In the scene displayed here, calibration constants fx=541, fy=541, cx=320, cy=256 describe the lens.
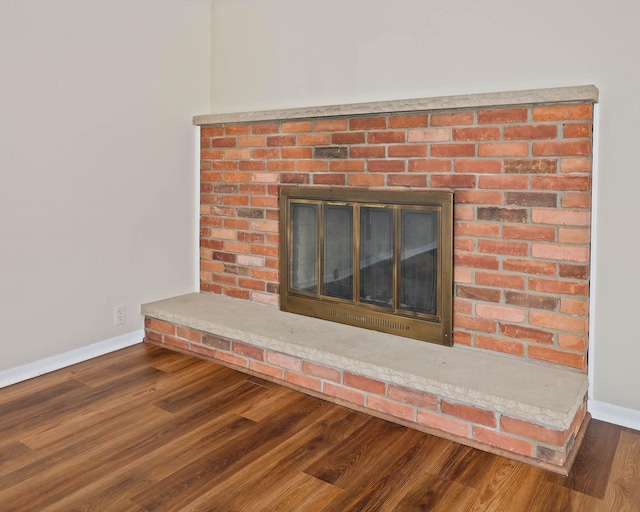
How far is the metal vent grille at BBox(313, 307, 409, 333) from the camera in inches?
103

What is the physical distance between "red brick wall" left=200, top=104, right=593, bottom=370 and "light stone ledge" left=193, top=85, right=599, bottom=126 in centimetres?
6

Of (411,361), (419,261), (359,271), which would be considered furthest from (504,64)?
(411,361)

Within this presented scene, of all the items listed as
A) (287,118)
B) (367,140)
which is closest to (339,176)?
(367,140)

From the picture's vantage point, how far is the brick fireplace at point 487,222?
212 cm

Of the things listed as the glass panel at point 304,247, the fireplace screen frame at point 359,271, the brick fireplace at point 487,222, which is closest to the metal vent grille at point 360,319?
the fireplace screen frame at point 359,271

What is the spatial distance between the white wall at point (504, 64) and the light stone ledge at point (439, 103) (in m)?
0.15

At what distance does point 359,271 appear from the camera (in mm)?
2762

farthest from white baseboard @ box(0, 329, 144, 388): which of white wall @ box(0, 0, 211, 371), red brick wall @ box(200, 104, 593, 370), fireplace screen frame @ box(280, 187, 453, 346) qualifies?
red brick wall @ box(200, 104, 593, 370)

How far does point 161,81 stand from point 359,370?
2041mm

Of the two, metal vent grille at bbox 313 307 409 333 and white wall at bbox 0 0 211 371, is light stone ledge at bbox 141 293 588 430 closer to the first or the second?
metal vent grille at bbox 313 307 409 333

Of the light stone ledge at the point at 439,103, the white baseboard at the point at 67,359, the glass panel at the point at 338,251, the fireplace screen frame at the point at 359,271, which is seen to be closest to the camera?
the light stone ledge at the point at 439,103

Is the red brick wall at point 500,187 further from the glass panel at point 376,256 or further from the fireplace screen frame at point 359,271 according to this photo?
the glass panel at point 376,256

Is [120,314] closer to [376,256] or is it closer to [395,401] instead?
[376,256]

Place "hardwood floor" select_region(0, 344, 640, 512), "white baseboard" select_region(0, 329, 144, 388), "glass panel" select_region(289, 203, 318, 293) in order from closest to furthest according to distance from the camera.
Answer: "hardwood floor" select_region(0, 344, 640, 512)
"white baseboard" select_region(0, 329, 144, 388)
"glass panel" select_region(289, 203, 318, 293)
